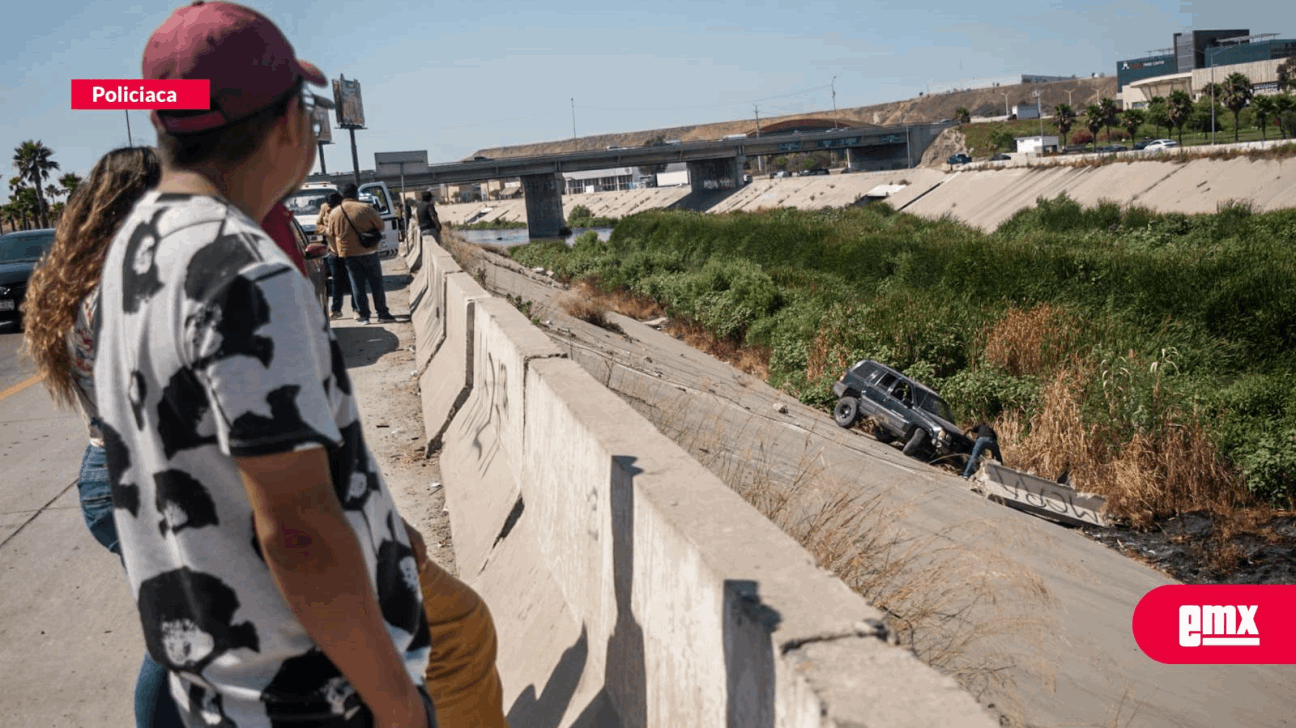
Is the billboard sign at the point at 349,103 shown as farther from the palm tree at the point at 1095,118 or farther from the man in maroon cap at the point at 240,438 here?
the palm tree at the point at 1095,118

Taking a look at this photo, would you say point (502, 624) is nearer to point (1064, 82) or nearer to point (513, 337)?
point (513, 337)

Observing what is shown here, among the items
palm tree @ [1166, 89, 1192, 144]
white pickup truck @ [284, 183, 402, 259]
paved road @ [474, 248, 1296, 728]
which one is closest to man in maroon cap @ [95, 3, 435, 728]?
paved road @ [474, 248, 1296, 728]

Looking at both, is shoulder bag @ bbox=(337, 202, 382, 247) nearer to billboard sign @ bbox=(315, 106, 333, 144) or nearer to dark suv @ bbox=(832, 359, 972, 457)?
dark suv @ bbox=(832, 359, 972, 457)

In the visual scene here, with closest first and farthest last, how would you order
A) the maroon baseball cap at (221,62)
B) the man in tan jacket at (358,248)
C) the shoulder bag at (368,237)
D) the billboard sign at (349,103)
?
the maroon baseball cap at (221,62) → the shoulder bag at (368,237) → the man in tan jacket at (358,248) → the billboard sign at (349,103)

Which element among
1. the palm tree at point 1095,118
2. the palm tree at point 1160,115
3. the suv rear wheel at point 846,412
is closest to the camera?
the suv rear wheel at point 846,412

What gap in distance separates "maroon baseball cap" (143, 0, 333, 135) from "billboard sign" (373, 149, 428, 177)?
275 feet

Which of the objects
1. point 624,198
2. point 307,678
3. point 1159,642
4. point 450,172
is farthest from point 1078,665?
point 624,198

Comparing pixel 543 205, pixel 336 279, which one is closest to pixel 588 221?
pixel 543 205

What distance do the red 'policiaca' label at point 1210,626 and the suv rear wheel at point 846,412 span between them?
7.00 metres

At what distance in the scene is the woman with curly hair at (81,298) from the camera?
99.7 inches

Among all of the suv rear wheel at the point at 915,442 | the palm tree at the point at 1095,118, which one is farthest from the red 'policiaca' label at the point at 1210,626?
the palm tree at the point at 1095,118

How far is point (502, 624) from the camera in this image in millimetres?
4426

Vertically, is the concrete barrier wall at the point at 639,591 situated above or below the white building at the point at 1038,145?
below

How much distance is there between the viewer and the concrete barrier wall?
6.88ft
